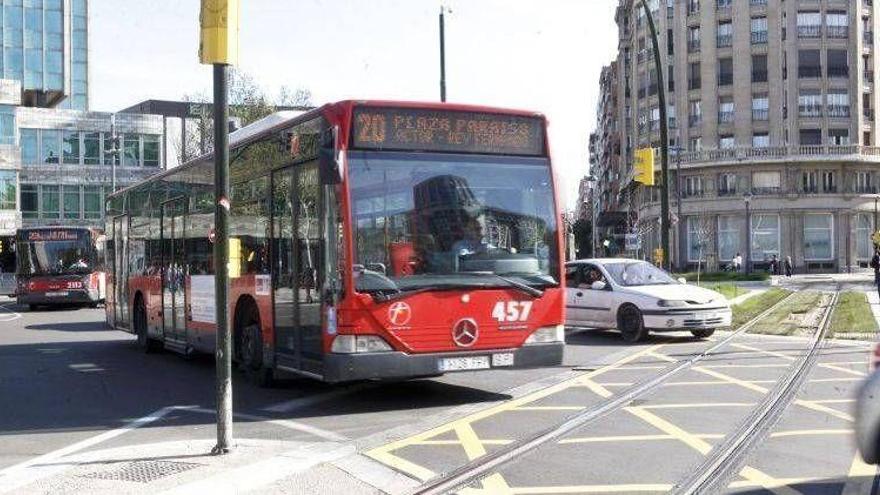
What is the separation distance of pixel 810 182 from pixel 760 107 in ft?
21.9

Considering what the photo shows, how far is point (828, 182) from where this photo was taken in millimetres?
68125

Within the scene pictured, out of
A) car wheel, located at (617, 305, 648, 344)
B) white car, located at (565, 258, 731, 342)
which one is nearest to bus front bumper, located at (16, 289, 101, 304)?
white car, located at (565, 258, 731, 342)

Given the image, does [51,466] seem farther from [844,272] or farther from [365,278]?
[844,272]

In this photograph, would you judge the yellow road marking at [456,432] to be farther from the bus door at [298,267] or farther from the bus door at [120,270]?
the bus door at [120,270]

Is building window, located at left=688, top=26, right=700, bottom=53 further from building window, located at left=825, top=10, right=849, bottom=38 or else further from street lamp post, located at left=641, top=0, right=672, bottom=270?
street lamp post, located at left=641, top=0, right=672, bottom=270

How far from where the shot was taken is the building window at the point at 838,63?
6869cm

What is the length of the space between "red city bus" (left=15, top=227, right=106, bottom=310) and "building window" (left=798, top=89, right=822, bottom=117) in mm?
52237

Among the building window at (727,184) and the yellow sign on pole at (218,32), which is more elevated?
the building window at (727,184)

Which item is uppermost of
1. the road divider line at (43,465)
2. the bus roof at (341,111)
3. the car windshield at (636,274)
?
the bus roof at (341,111)

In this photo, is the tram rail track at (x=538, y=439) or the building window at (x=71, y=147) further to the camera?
the building window at (x=71, y=147)

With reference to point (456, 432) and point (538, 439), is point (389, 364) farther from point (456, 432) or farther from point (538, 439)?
point (538, 439)

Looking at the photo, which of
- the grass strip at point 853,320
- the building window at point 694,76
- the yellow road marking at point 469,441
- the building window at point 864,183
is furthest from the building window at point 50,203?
the yellow road marking at point 469,441

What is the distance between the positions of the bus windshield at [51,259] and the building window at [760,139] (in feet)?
166

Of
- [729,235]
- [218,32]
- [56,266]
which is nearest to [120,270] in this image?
[218,32]
